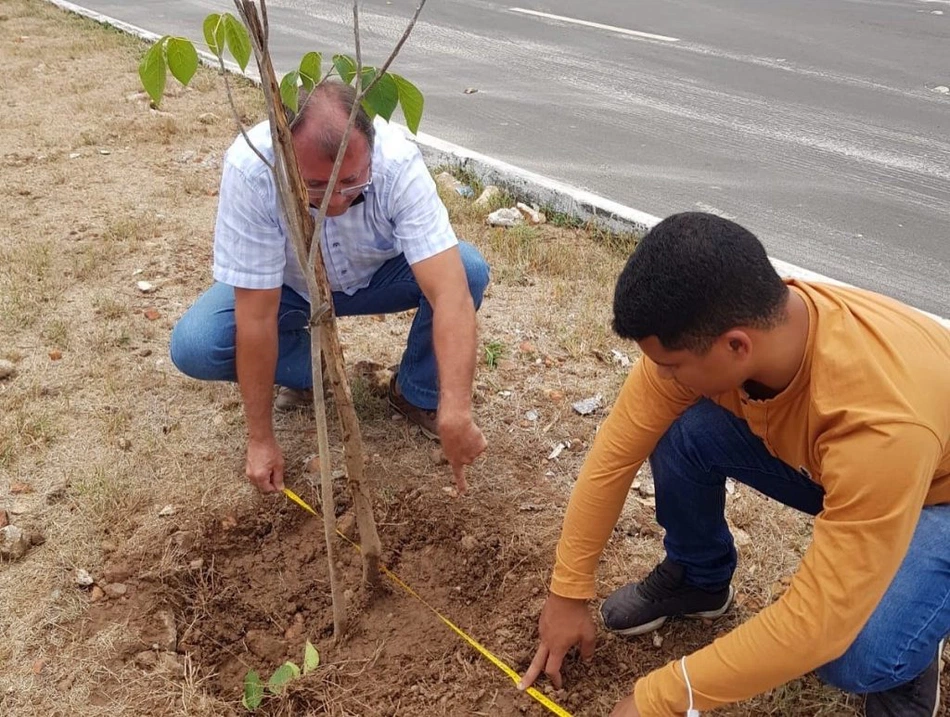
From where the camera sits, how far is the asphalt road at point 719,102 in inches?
166

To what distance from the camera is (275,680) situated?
192cm

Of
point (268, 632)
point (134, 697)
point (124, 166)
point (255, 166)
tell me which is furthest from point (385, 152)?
point (124, 166)

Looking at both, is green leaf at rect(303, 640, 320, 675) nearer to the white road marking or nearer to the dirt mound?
the dirt mound

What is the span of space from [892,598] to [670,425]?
0.53 m

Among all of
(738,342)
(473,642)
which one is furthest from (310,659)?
(738,342)

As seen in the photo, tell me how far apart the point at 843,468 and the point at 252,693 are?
1339mm

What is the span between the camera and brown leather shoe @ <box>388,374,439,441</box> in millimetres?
2850

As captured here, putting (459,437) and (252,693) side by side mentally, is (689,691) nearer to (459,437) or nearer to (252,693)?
(459,437)

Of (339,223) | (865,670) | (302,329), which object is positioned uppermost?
(339,223)

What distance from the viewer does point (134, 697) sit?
197 centimetres

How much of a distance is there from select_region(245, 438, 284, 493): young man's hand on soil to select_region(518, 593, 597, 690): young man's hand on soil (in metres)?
0.78

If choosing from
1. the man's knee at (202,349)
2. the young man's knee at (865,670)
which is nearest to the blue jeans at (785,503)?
the young man's knee at (865,670)

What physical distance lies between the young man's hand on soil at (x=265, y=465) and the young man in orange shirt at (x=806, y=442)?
81 centimetres

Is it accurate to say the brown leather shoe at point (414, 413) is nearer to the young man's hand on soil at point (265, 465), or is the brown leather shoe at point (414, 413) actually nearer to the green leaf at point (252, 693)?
the young man's hand on soil at point (265, 465)
